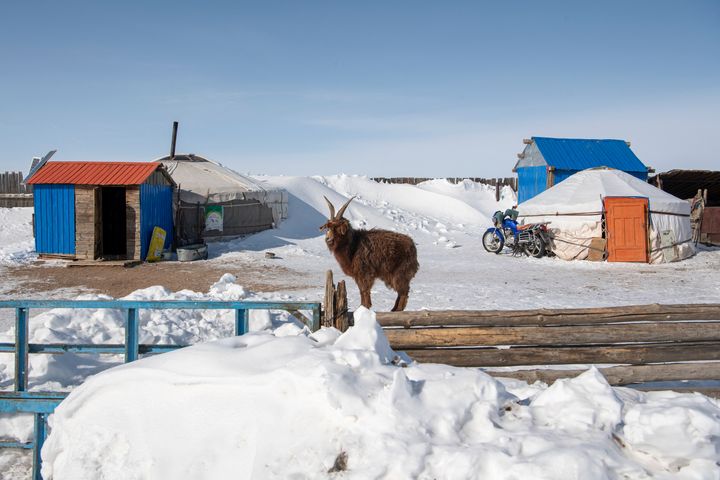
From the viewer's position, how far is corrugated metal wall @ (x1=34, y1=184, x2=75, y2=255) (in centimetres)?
1550

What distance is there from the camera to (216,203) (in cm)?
1855

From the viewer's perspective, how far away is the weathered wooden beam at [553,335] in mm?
4242

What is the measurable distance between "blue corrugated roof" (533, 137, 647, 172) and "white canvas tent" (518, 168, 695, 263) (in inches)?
209

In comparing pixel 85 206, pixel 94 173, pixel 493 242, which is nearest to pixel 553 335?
pixel 493 242

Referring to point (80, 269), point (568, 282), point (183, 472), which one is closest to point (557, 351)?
point (183, 472)

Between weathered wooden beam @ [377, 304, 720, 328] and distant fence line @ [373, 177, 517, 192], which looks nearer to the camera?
weathered wooden beam @ [377, 304, 720, 328]

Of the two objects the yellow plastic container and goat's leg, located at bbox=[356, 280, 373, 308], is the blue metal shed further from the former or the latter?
goat's leg, located at bbox=[356, 280, 373, 308]

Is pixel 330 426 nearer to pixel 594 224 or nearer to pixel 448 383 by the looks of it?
pixel 448 383

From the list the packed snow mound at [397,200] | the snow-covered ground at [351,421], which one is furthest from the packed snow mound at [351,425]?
the packed snow mound at [397,200]

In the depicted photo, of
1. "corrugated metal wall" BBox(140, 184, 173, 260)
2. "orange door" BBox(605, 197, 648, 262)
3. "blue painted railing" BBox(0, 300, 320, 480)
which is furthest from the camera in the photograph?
"orange door" BBox(605, 197, 648, 262)

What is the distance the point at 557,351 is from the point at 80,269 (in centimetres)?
1315

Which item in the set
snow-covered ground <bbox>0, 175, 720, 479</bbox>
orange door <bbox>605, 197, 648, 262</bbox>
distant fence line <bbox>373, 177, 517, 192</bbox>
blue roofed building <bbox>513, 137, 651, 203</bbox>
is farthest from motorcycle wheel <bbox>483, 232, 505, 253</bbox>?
distant fence line <bbox>373, 177, 517, 192</bbox>

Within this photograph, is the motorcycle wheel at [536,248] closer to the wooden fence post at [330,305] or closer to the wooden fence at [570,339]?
the wooden fence at [570,339]

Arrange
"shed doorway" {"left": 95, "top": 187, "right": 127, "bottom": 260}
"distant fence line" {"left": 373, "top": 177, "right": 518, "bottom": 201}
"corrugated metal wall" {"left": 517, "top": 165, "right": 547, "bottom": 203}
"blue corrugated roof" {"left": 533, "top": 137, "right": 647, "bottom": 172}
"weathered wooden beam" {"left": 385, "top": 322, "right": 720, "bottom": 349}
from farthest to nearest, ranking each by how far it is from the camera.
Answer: "distant fence line" {"left": 373, "top": 177, "right": 518, "bottom": 201} → "corrugated metal wall" {"left": 517, "top": 165, "right": 547, "bottom": 203} → "blue corrugated roof" {"left": 533, "top": 137, "right": 647, "bottom": 172} → "shed doorway" {"left": 95, "top": 187, "right": 127, "bottom": 260} → "weathered wooden beam" {"left": 385, "top": 322, "right": 720, "bottom": 349}
